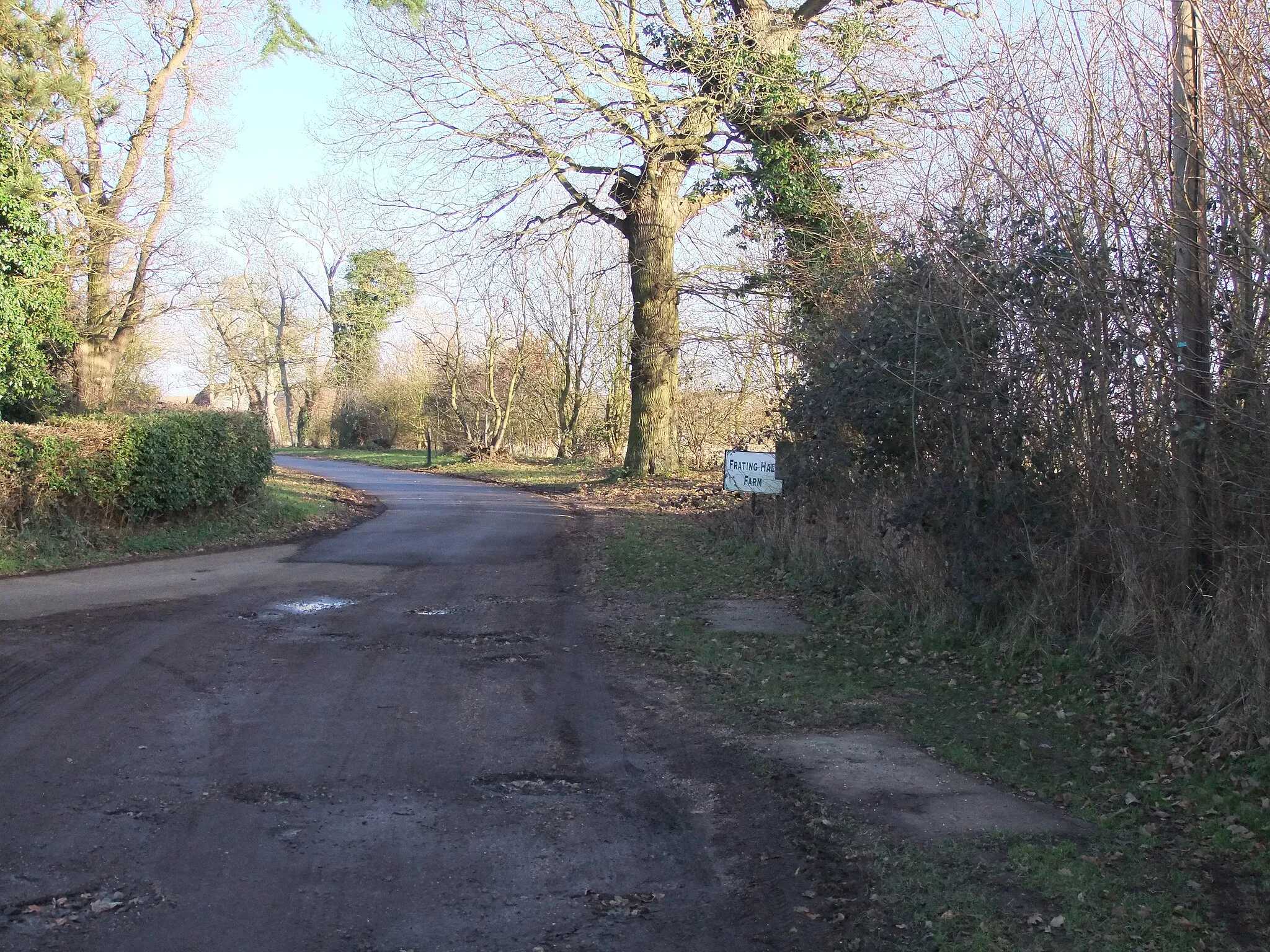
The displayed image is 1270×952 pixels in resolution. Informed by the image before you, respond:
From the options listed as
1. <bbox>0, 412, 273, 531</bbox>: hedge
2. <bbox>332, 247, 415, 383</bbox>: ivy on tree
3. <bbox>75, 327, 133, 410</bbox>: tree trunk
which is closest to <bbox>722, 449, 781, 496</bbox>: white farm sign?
<bbox>0, 412, 273, 531</bbox>: hedge

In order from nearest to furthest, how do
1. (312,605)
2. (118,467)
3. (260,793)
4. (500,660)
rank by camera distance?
(260,793) < (500,660) < (312,605) < (118,467)

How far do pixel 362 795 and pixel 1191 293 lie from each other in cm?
608

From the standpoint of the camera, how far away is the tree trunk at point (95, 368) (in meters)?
22.9

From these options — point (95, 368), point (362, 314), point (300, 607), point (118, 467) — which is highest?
point (362, 314)

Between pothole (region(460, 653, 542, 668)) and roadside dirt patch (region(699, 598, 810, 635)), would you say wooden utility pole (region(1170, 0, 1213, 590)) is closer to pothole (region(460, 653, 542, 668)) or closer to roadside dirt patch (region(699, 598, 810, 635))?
roadside dirt patch (region(699, 598, 810, 635))

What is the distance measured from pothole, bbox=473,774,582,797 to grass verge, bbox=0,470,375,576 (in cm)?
967

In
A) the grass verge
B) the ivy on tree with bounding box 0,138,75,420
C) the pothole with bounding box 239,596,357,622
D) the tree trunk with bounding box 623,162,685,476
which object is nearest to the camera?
the pothole with bounding box 239,596,357,622

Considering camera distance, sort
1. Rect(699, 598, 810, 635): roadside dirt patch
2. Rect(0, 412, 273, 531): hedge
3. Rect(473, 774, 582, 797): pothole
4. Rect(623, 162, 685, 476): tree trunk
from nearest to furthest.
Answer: Rect(473, 774, 582, 797): pothole < Rect(699, 598, 810, 635): roadside dirt patch < Rect(0, 412, 273, 531): hedge < Rect(623, 162, 685, 476): tree trunk

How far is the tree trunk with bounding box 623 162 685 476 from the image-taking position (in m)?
22.7

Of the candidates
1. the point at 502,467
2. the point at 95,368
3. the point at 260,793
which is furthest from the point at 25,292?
the point at 502,467

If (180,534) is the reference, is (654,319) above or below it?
above

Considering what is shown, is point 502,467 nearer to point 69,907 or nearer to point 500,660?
point 500,660

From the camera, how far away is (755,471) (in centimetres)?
1343

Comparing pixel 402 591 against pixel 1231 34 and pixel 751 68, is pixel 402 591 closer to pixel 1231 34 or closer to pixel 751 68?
pixel 1231 34
